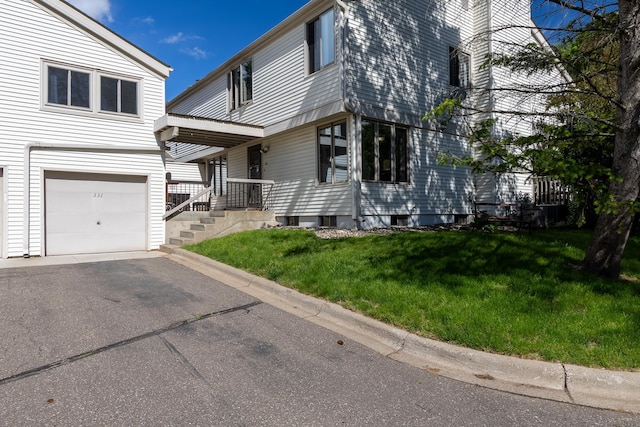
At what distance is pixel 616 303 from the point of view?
4.58 meters

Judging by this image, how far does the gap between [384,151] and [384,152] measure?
3 cm

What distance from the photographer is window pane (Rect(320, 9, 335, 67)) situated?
1134 centimetres

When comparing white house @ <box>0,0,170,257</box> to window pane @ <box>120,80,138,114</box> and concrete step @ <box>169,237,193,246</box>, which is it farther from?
concrete step @ <box>169,237,193,246</box>

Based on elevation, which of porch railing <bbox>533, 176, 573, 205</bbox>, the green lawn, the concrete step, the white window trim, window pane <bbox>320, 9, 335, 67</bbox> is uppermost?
window pane <bbox>320, 9, 335, 67</bbox>

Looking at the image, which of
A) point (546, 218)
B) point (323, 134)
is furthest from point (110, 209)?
point (546, 218)

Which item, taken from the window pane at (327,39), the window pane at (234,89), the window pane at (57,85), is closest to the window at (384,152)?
the window pane at (327,39)

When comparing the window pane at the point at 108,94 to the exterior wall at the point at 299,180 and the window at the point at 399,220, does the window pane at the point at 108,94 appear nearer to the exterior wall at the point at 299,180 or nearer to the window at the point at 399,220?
the exterior wall at the point at 299,180

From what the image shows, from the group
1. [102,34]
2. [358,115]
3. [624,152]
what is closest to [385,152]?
[358,115]

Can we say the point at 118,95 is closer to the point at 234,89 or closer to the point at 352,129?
the point at 234,89

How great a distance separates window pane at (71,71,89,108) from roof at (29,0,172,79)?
1.14 metres

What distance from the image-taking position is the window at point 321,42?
11391 millimetres

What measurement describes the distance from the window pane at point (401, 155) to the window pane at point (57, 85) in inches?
358

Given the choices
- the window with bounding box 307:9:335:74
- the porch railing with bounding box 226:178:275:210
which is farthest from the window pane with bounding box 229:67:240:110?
the window with bounding box 307:9:335:74

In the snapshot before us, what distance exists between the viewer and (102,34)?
11.1 meters
